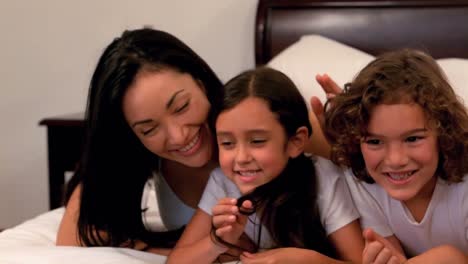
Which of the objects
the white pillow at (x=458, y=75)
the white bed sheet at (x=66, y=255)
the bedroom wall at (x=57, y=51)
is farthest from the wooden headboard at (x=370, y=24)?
the white bed sheet at (x=66, y=255)

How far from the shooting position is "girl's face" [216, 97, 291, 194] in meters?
1.28

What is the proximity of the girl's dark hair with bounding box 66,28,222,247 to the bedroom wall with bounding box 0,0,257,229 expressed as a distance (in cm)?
100

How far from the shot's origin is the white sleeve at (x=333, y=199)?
1.34m

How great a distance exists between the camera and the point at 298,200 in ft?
4.46

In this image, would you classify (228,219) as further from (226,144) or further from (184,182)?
(184,182)

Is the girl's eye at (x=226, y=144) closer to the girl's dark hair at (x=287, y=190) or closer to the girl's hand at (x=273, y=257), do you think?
the girl's dark hair at (x=287, y=190)

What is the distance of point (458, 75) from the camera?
1.75 meters

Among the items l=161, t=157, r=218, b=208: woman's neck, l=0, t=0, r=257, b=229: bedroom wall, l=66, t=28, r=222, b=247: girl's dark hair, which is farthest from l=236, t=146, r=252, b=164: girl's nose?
l=0, t=0, r=257, b=229: bedroom wall

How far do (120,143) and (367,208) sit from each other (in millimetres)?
578

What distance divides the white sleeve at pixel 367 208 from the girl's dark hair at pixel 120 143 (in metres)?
0.33

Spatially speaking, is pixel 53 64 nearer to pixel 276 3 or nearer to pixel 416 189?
pixel 276 3

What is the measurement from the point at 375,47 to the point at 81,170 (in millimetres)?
1139

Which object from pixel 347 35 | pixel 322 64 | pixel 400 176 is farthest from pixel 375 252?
pixel 347 35

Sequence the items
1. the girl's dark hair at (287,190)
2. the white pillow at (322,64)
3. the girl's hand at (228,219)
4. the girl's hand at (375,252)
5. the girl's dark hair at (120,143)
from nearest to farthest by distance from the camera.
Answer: the girl's hand at (375,252)
the girl's hand at (228,219)
the girl's dark hair at (287,190)
the girl's dark hair at (120,143)
the white pillow at (322,64)
